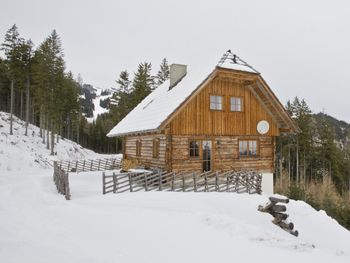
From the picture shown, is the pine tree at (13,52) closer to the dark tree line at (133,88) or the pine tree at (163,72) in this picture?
the dark tree line at (133,88)

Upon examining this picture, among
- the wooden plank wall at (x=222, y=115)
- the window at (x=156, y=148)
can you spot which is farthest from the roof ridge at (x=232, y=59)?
the window at (x=156, y=148)

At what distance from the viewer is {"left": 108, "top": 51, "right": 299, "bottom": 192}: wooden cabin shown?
762 inches

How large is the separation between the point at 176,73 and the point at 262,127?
8.40 m

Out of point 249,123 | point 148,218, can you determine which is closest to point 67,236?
point 148,218

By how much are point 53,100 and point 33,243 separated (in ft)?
121

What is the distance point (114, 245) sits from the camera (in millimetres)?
7672

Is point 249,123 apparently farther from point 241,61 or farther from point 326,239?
point 326,239

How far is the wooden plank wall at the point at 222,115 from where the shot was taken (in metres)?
19.6

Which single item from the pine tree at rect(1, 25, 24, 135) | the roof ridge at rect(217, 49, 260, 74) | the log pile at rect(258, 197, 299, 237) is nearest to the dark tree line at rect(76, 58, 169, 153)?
the pine tree at rect(1, 25, 24, 135)

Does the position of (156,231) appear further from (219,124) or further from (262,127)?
(262,127)

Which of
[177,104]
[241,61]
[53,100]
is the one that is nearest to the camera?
[177,104]

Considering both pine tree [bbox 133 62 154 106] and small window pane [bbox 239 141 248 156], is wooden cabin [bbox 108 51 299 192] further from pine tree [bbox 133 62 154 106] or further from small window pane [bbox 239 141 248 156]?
pine tree [bbox 133 62 154 106]

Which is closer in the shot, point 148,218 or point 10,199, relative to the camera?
point 148,218

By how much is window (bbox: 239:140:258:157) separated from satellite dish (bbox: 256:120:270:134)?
943mm
